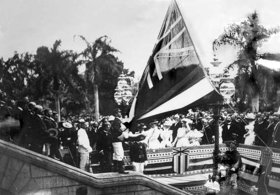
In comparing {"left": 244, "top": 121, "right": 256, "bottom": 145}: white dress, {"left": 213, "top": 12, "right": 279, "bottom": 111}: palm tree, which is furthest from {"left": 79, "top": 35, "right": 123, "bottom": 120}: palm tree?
{"left": 244, "top": 121, "right": 256, "bottom": 145}: white dress

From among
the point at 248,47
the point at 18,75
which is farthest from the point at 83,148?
the point at 248,47

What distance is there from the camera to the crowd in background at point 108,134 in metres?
8.02

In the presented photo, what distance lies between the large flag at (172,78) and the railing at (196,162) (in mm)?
1597

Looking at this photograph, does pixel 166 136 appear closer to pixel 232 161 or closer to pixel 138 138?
pixel 138 138

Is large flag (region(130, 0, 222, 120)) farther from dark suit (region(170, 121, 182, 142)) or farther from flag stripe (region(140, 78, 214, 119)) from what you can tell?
dark suit (region(170, 121, 182, 142))

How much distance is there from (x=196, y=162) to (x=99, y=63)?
3.06 metres

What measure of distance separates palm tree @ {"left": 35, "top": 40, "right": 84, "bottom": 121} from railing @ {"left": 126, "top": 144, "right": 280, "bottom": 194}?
222 cm

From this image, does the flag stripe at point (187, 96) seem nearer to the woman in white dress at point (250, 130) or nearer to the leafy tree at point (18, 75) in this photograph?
the leafy tree at point (18, 75)

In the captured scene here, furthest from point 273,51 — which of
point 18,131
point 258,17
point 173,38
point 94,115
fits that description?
point 18,131

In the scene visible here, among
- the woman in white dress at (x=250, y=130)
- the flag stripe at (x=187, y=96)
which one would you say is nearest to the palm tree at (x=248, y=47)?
the woman in white dress at (x=250, y=130)

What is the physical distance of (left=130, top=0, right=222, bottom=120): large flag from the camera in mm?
7957

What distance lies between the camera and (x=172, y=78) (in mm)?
8102

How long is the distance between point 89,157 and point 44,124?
119 cm

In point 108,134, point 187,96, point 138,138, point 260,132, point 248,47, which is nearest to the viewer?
point 187,96
